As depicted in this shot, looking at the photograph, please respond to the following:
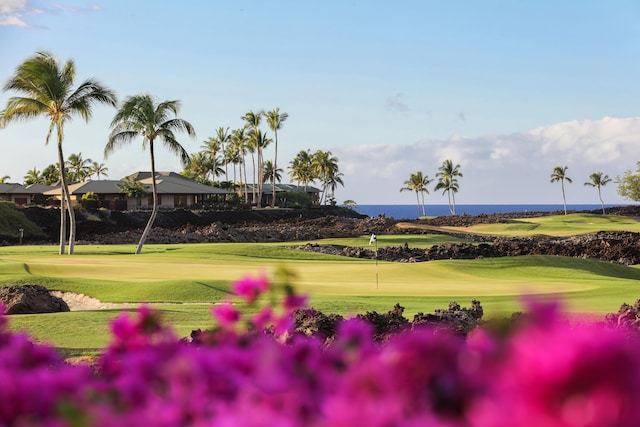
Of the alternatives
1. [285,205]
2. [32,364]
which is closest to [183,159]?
[32,364]

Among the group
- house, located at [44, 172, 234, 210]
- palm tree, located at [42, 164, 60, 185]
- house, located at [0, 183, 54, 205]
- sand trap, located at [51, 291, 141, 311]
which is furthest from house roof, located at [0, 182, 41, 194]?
sand trap, located at [51, 291, 141, 311]

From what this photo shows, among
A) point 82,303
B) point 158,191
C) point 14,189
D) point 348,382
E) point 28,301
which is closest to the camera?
point 348,382

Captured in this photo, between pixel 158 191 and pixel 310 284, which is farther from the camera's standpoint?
pixel 158 191

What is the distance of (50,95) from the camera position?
41156 millimetres

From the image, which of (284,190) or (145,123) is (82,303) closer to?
(145,123)

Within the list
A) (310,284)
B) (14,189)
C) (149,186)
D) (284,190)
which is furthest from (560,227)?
(14,189)

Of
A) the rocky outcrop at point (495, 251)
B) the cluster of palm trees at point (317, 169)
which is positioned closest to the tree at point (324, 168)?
the cluster of palm trees at point (317, 169)

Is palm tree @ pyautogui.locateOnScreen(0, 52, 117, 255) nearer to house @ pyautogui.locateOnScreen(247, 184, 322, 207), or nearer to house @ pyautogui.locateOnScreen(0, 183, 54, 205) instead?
house @ pyautogui.locateOnScreen(0, 183, 54, 205)

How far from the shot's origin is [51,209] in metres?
66.9

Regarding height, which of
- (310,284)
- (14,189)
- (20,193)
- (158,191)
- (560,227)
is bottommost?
(310,284)

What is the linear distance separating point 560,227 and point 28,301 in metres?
71.5

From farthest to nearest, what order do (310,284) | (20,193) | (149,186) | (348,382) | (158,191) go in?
(20,193), (149,186), (158,191), (310,284), (348,382)

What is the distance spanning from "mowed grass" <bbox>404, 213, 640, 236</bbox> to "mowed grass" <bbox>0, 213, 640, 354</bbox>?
3942cm

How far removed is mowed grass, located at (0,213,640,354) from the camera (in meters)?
13.2
